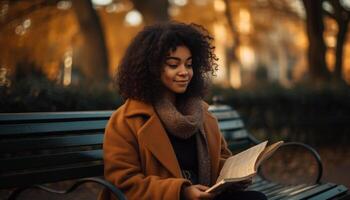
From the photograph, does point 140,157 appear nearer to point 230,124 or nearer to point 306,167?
point 230,124

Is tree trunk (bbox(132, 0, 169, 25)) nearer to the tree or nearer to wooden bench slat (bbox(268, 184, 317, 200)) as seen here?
the tree

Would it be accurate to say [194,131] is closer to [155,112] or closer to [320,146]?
[155,112]

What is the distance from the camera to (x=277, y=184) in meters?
4.15

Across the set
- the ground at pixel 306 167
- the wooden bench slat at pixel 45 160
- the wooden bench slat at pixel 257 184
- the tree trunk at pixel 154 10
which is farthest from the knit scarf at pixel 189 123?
the tree trunk at pixel 154 10

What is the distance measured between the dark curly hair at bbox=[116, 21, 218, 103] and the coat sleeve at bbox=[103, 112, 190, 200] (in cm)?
25

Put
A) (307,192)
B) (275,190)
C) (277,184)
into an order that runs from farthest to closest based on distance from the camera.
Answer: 1. (277,184)
2. (275,190)
3. (307,192)

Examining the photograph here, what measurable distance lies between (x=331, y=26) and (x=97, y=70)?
14041 millimetres

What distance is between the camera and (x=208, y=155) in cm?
279

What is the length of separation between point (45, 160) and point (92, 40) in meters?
7.62

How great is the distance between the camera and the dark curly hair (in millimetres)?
2666

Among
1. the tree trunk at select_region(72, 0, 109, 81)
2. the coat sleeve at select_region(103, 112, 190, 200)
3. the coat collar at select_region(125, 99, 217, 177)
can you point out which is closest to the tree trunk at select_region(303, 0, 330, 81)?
the tree trunk at select_region(72, 0, 109, 81)

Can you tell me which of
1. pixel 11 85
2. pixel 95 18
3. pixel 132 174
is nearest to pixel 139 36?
pixel 132 174

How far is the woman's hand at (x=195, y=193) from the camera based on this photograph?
234cm

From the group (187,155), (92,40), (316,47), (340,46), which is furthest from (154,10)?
(187,155)
